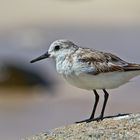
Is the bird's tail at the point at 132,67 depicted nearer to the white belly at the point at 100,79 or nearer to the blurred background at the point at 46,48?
the white belly at the point at 100,79

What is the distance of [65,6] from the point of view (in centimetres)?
3734

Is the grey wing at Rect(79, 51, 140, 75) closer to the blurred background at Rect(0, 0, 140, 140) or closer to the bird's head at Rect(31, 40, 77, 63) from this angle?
the bird's head at Rect(31, 40, 77, 63)

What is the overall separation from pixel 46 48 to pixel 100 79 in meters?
17.0

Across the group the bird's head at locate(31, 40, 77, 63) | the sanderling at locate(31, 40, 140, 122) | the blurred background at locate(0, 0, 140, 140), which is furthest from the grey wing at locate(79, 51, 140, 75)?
the blurred background at locate(0, 0, 140, 140)

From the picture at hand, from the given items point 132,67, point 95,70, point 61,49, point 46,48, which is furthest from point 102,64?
point 46,48

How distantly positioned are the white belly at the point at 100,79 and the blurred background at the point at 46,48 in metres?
5.11

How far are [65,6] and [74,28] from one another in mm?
5170

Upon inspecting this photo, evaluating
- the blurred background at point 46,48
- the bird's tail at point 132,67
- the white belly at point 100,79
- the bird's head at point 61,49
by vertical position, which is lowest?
the blurred background at point 46,48

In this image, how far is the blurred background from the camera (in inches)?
813

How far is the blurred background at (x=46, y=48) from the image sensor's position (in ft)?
67.7

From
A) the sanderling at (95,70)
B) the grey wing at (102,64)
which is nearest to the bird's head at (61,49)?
the sanderling at (95,70)

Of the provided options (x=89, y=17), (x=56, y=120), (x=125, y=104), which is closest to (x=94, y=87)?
(x=56, y=120)

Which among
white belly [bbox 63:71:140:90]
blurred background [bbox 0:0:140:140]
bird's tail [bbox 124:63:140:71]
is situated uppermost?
bird's tail [bbox 124:63:140:71]

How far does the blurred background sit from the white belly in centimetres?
511
